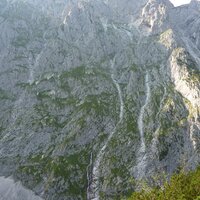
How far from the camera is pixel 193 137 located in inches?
7712

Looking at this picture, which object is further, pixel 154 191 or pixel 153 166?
pixel 153 166

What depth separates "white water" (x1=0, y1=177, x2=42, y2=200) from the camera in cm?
16801

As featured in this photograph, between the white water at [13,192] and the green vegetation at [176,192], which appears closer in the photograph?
the green vegetation at [176,192]

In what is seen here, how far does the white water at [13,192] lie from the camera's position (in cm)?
16801

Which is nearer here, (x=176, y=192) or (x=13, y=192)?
(x=176, y=192)

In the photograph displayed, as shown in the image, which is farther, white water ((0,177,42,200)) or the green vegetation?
white water ((0,177,42,200))

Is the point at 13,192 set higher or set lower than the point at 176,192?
lower

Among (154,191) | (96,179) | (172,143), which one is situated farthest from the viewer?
(172,143)

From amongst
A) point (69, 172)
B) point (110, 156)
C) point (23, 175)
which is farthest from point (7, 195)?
point (110, 156)

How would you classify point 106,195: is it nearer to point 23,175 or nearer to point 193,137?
point 23,175

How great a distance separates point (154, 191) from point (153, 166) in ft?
420

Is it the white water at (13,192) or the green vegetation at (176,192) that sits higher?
the green vegetation at (176,192)

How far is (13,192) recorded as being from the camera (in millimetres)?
171750

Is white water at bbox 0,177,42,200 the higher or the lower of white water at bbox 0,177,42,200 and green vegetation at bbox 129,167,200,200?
the lower
